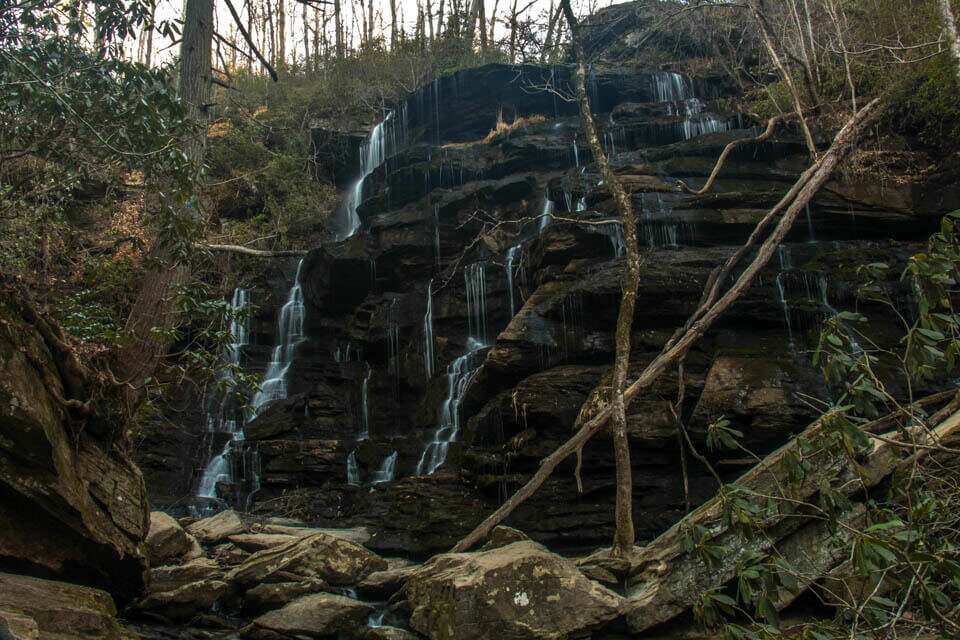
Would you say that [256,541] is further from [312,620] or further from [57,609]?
[57,609]

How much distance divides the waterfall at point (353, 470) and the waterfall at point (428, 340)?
8.26 ft

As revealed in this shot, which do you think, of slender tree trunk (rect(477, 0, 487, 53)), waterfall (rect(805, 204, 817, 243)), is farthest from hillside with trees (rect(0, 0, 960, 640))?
slender tree trunk (rect(477, 0, 487, 53))

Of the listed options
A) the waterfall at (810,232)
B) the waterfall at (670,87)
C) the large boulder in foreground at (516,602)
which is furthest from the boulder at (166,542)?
the waterfall at (670,87)

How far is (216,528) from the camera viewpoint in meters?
9.58

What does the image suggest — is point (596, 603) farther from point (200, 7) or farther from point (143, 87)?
point (200, 7)

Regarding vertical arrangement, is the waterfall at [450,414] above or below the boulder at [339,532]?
above

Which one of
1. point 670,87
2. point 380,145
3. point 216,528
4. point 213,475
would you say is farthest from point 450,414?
point 670,87

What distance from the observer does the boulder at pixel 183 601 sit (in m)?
6.69

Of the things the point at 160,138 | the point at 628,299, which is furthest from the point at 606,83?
the point at 160,138

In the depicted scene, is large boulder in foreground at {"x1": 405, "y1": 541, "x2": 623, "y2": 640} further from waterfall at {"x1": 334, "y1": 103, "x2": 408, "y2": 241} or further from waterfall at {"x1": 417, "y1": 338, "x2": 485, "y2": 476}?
waterfall at {"x1": 334, "y1": 103, "x2": 408, "y2": 241}

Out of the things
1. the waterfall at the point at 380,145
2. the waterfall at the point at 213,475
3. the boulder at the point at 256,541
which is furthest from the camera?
the waterfall at the point at 380,145

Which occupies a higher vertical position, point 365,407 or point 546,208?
point 546,208

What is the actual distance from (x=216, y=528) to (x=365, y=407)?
6.51 metres

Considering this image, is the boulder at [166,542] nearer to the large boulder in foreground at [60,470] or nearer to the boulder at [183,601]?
the boulder at [183,601]
